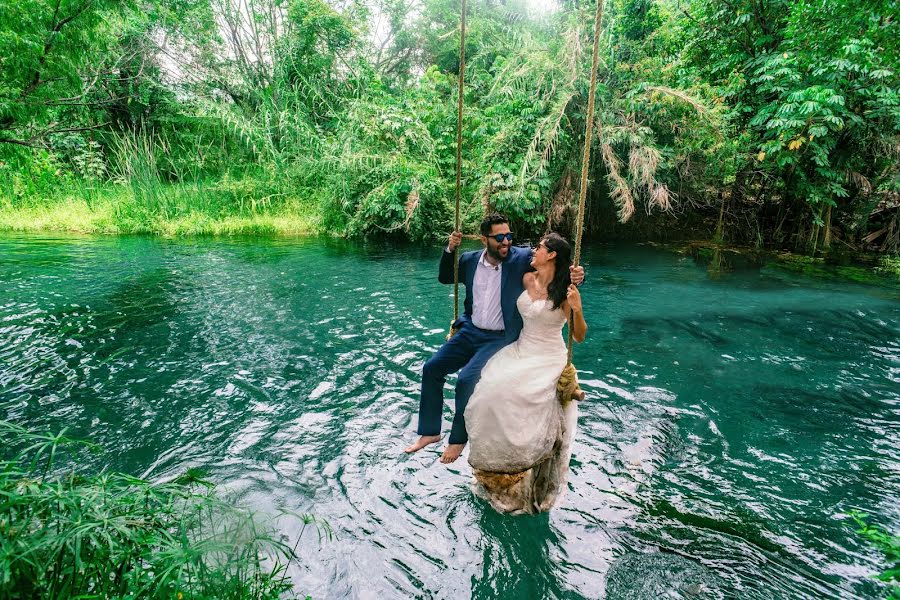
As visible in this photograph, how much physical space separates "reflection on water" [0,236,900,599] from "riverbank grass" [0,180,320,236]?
22.6 ft

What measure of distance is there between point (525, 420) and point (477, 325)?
935 millimetres

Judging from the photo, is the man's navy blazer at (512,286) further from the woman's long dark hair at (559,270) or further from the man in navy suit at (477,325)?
the woman's long dark hair at (559,270)

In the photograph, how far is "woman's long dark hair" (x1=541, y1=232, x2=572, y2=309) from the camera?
346cm

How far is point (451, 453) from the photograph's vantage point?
12.7ft

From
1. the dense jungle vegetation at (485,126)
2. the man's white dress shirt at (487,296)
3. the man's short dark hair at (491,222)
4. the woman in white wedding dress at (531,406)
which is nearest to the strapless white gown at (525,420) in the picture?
the woman in white wedding dress at (531,406)

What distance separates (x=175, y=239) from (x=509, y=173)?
999 centimetres

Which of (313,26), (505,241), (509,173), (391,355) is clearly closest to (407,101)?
(509,173)

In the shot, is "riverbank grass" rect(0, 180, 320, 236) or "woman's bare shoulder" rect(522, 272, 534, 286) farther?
"riverbank grass" rect(0, 180, 320, 236)

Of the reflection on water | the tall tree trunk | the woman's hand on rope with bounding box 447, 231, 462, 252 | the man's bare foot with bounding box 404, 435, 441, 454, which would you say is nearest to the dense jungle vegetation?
the tall tree trunk

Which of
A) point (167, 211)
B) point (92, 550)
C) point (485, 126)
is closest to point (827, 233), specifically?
point (485, 126)

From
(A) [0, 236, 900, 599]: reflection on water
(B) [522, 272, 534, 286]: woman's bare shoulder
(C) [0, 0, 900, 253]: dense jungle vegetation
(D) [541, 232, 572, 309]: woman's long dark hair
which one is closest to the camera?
(A) [0, 236, 900, 599]: reflection on water

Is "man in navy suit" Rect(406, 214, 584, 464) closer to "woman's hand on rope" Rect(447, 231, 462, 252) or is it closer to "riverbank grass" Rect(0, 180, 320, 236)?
"woman's hand on rope" Rect(447, 231, 462, 252)

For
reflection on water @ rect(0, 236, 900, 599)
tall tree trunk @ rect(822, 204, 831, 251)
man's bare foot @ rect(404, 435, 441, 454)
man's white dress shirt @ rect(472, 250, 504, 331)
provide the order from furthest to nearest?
tall tree trunk @ rect(822, 204, 831, 251), man's bare foot @ rect(404, 435, 441, 454), man's white dress shirt @ rect(472, 250, 504, 331), reflection on water @ rect(0, 236, 900, 599)

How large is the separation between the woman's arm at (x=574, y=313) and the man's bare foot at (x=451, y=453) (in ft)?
4.10
